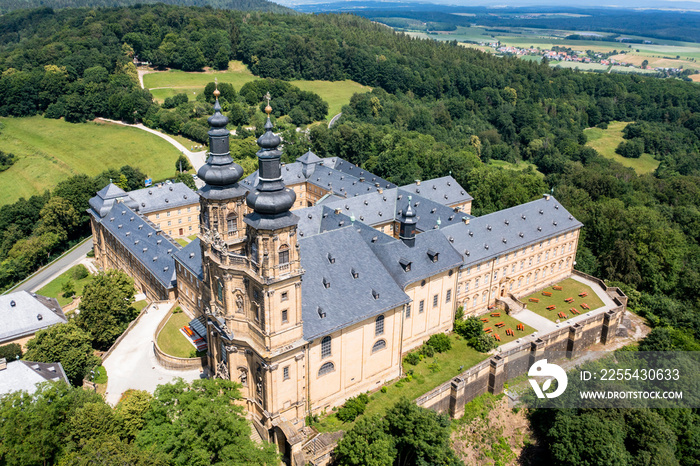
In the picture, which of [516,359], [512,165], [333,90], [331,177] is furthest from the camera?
[333,90]

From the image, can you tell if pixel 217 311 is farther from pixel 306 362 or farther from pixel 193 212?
pixel 193 212

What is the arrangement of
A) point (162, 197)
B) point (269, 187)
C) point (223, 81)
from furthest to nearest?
point (223, 81)
point (162, 197)
point (269, 187)

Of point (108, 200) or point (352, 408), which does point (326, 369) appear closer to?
point (352, 408)

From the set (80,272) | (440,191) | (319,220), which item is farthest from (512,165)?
(80,272)

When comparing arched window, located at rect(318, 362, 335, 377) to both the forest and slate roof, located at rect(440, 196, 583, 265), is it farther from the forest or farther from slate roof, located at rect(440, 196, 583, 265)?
slate roof, located at rect(440, 196, 583, 265)

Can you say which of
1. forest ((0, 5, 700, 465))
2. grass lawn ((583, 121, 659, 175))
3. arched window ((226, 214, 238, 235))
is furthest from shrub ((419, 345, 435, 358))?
grass lawn ((583, 121, 659, 175))

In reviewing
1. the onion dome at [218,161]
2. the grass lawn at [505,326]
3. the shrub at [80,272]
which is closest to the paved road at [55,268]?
the shrub at [80,272]

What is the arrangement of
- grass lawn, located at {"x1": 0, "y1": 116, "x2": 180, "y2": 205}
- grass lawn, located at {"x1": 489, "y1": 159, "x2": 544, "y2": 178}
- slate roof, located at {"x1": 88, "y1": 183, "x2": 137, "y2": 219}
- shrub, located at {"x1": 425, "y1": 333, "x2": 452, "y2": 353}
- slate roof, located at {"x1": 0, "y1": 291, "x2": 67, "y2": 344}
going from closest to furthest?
shrub, located at {"x1": 425, "y1": 333, "x2": 452, "y2": 353}
slate roof, located at {"x1": 0, "y1": 291, "x2": 67, "y2": 344}
slate roof, located at {"x1": 88, "y1": 183, "x2": 137, "y2": 219}
grass lawn, located at {"x1": 0, "y1": 116, "x2": 180, "y2": 205}
grass lawn, located at {"x1": 489, "y1": 159, "x2": 544, "y2": 178}
